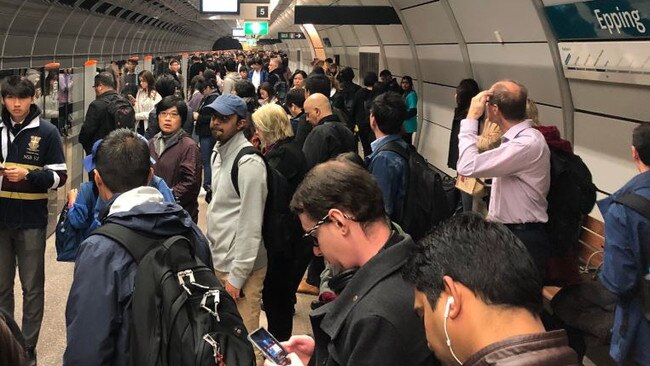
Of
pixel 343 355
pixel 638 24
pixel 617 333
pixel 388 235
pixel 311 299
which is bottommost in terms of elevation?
pixel 311 299

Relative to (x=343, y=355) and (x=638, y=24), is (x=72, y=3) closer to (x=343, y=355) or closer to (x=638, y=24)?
(x=638, y=24)

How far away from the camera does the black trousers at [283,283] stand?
158 inches

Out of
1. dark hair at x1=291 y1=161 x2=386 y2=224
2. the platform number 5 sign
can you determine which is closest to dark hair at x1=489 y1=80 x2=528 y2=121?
dark hair at x1=291 y1=161 x2=386 y2=224

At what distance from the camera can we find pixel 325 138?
5.09 m

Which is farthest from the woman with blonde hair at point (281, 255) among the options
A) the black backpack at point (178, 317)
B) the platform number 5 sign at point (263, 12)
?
the platform number 5 sign at point (263, 12)

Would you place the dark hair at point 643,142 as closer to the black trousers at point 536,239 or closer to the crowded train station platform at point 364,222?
the crowded train station platform at point 364,222

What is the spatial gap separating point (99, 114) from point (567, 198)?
4.48m

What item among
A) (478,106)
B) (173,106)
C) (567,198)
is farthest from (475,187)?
(173,106)

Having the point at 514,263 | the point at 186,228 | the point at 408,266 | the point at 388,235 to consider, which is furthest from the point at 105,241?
the point at 514,263

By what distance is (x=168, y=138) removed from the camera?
4754mm

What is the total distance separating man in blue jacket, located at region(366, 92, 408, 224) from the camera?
3.96m

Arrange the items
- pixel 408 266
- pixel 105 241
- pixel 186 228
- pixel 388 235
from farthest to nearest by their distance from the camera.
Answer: pixel 186 228 < pixel 105 241 < pixel 388 235 < pixel 408 266

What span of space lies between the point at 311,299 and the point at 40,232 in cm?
248

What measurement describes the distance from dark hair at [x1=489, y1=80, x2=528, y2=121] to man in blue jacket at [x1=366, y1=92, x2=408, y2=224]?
25.8 inches
